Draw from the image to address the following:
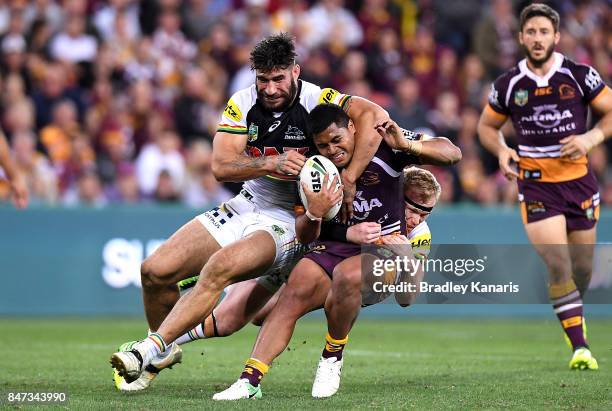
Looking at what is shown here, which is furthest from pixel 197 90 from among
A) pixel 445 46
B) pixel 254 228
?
pixel 254 228

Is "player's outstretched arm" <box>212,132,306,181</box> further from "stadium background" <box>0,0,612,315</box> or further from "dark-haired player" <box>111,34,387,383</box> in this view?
"stadium background" <box>0,0,612,315</box>

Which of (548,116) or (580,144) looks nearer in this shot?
(580,144)

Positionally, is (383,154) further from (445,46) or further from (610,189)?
(445,46)

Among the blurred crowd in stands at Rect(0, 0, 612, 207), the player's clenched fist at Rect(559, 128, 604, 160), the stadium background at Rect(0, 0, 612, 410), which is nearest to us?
the player's clenched fist at Rect(559, 128, 604, 160)

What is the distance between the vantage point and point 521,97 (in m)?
9.75

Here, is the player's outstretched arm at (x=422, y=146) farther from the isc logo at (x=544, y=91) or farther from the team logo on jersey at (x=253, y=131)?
the isc logo at (x=544, y=91)

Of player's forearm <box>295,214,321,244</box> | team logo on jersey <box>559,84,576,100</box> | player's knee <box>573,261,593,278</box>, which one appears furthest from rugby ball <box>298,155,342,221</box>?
player's knee <box>573,261,593,278</box>

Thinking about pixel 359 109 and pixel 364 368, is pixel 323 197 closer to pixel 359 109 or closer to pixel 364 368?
pixel 359 109

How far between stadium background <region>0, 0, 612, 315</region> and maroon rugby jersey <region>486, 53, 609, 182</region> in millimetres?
4502

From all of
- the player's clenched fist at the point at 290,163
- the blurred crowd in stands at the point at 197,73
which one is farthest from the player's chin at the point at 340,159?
the blurred crowd in stands at the point at 197,73

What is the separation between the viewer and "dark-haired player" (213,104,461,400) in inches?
293

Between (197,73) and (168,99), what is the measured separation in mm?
579

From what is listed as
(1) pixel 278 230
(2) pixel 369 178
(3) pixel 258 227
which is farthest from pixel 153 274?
(2) pixel 369 178

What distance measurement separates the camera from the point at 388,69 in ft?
58.6
